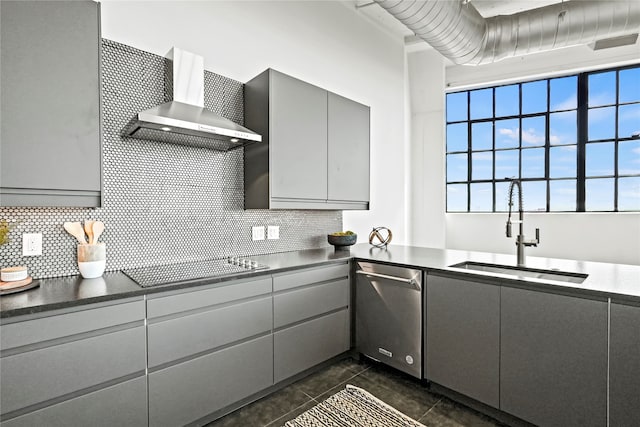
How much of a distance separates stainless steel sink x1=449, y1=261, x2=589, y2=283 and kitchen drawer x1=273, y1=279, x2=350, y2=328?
0.86 meters

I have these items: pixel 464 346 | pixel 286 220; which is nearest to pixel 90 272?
pixel 286 220

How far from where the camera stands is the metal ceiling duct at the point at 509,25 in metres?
2.81

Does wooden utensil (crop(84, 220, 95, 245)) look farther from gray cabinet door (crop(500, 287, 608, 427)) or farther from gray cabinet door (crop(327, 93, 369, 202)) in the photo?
gray cabinet door (crop(500, 287, 608, 427))

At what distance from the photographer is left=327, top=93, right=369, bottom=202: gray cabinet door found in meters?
2.89

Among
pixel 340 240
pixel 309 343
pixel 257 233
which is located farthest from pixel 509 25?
pixel 309 343

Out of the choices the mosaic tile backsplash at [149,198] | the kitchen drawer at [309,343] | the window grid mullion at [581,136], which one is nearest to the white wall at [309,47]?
the mosaic tile backsplash at [149,198]

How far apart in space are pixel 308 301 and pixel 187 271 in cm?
84

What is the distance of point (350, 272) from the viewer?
266 centimetres

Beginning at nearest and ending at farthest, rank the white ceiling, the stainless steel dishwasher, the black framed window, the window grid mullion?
the stainless steel dishwasher → the white ceiling → the black framed window → the window grid mullion

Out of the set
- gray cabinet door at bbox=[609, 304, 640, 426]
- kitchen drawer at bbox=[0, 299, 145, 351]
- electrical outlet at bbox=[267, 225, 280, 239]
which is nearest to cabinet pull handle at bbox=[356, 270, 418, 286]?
electrical outlet at bbox=[267, 225, 280, 239]

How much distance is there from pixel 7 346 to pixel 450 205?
569 cm

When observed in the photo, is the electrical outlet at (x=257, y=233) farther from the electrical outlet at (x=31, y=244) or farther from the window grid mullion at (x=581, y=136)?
the window grid mullion at (x=581, y=136)

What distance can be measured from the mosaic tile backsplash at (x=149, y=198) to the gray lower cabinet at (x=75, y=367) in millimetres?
596

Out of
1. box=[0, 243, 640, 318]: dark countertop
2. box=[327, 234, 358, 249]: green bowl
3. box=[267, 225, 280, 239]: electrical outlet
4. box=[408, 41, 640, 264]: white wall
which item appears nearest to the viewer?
box=[0, 243, 640, 318]: dark countertop
